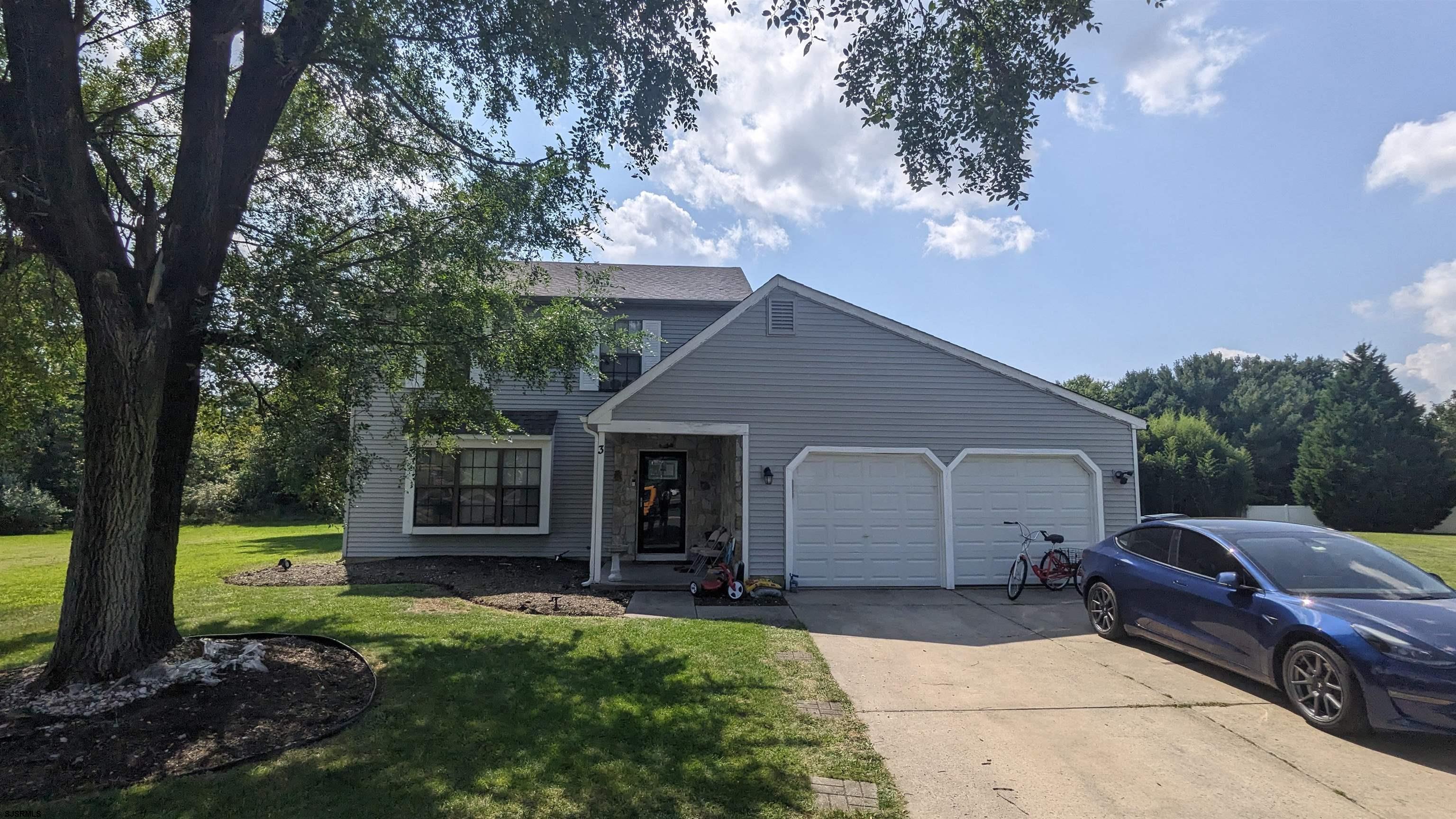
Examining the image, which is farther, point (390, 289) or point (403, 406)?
point (403, 406)

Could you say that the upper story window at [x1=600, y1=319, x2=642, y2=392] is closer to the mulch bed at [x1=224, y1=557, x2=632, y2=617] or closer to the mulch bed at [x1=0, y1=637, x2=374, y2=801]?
the mulch bed at [x1=224, y1=557, x2=632, y2=617]

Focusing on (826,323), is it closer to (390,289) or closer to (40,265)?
(390,289)

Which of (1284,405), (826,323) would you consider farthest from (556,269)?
(1284,405)

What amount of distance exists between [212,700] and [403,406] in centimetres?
745

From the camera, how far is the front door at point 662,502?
1303cm

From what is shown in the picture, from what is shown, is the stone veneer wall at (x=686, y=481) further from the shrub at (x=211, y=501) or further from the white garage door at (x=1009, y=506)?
the shrub at (x=211, y=501)

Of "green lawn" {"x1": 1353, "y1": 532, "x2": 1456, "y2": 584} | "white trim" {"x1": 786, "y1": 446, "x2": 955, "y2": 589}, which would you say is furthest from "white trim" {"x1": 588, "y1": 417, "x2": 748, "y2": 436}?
"green lawn" {"x1": 1353, "y1": 532, "x2": 1456, "y2": 584}

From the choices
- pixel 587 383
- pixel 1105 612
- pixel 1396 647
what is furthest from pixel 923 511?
pixel 587 383

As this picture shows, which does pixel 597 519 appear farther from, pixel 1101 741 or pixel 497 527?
pixel 1101 741

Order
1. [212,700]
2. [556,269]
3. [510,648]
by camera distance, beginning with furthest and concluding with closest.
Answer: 1. [556,269]
2. [510,648]
3. [212,700]

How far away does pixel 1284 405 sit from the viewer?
36000mm

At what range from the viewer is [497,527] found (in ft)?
41.7

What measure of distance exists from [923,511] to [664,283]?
7.88 m

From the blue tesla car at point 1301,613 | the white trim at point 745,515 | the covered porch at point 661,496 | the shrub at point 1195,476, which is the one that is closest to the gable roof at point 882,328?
the white trim at point 745,515
